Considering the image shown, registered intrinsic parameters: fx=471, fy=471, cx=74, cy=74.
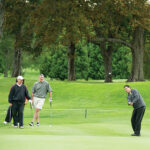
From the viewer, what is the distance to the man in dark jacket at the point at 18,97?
16594mm

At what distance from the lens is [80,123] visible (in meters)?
21.8

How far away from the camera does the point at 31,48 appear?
4884 centimetres

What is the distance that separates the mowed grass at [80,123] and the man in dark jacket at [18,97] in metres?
0.62

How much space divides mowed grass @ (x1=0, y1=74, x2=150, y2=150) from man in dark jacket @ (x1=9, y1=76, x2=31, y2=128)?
0.62 meters

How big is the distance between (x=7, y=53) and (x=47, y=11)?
56945 millimetres

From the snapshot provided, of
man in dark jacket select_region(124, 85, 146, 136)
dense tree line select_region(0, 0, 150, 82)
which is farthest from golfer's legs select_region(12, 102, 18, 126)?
dense tree line select_region(0, 0, 150, 82)

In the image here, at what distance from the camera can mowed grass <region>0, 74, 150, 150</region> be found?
11227mm

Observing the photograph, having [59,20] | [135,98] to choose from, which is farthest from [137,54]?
[135,98]

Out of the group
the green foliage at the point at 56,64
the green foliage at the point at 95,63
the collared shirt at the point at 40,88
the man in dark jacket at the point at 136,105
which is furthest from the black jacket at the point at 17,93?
the green foliage at the point at 95,63

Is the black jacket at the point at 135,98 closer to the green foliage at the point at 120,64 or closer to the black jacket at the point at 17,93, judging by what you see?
the black jacket at the point at 17,93

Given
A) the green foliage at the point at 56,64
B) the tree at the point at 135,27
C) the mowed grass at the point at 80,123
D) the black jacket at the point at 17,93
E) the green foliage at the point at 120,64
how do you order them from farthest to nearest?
the green foliage at the point at 120,64 < the green foliage at the point at 56,64 < the tree at the point at 135,27 < the black jacket at the point at 17,93 < the mowed grass at the point at 80,123

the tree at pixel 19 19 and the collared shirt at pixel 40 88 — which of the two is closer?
the collared shirt at pixel 40 88

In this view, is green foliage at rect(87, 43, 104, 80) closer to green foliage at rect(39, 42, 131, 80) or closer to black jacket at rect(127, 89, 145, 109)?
green foliage at rect(39, 42, 131, 80)

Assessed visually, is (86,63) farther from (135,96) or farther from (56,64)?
(135,96)
